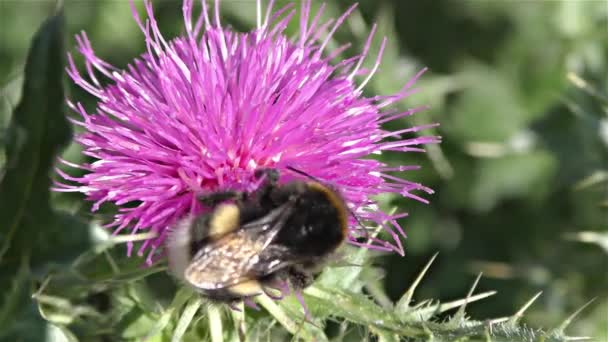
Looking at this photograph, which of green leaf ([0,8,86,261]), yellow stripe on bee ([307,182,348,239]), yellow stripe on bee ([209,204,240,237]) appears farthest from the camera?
yellow stripe on bee ([307,182,348,239])

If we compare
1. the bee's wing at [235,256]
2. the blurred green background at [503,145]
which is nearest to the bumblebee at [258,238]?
the bee's wing at [235,256]

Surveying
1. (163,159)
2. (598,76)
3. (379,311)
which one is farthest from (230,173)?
(598,76)

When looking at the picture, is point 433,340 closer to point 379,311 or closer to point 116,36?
point 379,311

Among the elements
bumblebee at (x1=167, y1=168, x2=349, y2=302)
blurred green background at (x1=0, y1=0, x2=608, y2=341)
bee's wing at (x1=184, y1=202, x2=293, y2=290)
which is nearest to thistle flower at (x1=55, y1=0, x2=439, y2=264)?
bumblebee at (x1=167, y1=168, x2=349, y2=302)

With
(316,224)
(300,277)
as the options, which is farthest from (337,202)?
(300,277)

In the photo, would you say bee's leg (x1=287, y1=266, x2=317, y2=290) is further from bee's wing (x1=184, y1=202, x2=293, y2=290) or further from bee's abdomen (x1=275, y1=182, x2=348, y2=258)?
bee's wing (x1=184, y1=202, x2=293, y2=290)

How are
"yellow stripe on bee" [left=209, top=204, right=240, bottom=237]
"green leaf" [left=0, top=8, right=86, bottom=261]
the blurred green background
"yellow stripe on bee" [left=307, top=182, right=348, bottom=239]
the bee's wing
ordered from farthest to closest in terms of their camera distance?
1. the blurred green background
2. "yellow stripe on bee" [left=307, top=182, right=348, bottom=239]
3. "yellow stripe on bee" [left=209, top=204, right=240, bottom=237]
4. the bee's wing
5. "green leaf" [left=0, top=8, right=86, bottom=261]

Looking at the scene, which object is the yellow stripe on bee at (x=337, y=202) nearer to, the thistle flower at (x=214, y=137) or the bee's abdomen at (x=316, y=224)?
the bee's abdomen at (x=316, y=224)
